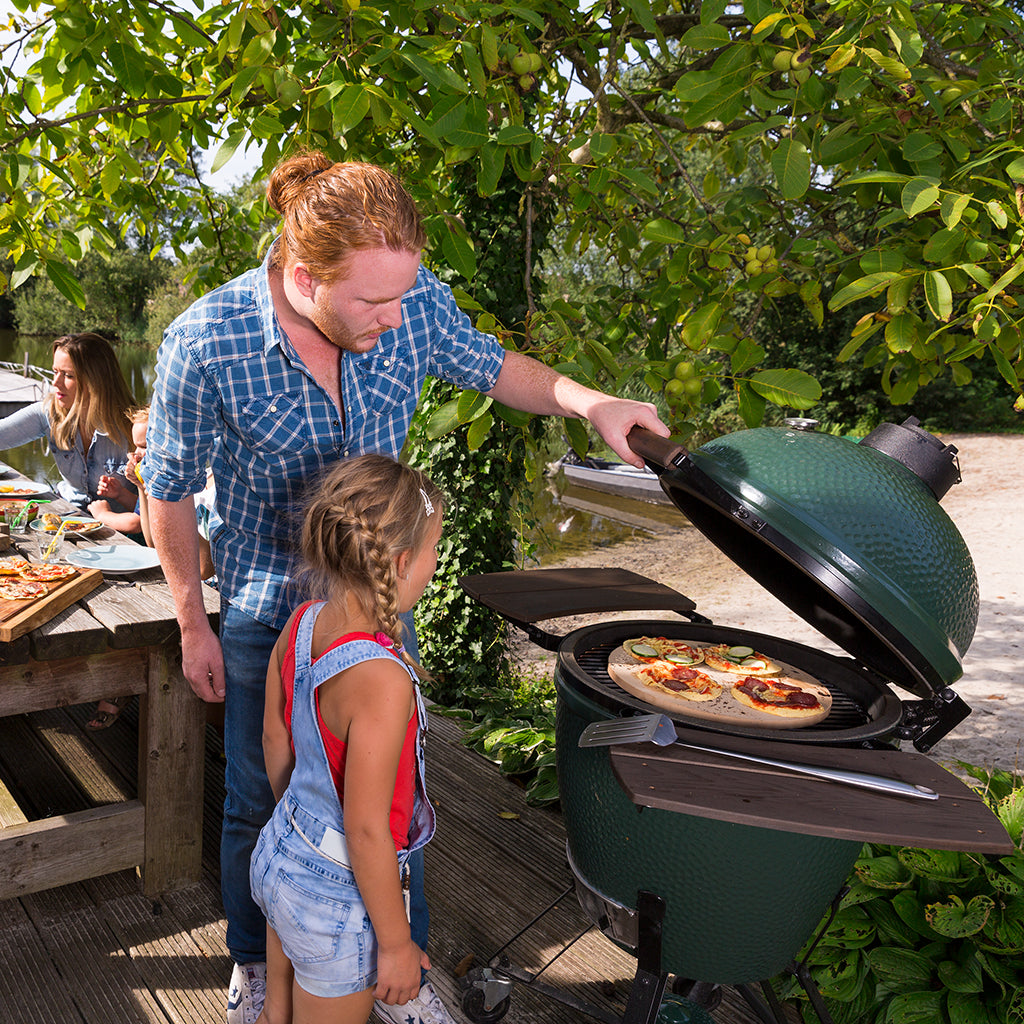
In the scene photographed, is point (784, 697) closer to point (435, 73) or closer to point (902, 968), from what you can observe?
point (902, 968)

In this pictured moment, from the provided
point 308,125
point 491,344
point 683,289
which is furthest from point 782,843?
point 308,125

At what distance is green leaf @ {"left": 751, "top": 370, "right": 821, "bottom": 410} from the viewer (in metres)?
1.86

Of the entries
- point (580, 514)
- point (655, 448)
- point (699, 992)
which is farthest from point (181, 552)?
point (580, 514)

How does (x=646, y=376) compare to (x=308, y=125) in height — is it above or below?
below

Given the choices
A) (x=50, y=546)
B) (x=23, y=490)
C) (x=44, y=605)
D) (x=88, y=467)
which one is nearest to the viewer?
(x=44, y=605)

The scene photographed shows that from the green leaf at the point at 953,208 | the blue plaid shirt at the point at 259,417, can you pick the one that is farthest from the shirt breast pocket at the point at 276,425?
the green leaf at the point at 953,208

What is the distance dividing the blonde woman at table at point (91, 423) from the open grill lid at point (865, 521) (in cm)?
294

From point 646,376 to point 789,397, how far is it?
0.53 m

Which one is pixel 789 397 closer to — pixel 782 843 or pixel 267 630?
pixel 782 843

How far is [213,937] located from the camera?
2307 millimetres

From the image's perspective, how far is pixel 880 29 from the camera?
7.17 feet

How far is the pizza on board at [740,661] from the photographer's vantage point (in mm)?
1968

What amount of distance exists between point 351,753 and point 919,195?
1579mm

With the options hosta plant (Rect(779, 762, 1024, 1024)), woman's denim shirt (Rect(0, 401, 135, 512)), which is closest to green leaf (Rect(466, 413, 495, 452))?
hosta plant (Rect(779, 762, 1024, 1024))
